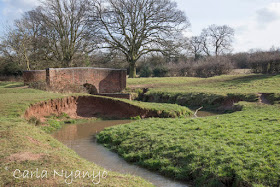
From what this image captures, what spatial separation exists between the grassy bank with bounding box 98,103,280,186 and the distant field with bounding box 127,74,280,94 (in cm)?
1298

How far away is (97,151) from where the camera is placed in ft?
32.2

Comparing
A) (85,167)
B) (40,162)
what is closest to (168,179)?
(85,167)

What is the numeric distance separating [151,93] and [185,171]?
750 inches

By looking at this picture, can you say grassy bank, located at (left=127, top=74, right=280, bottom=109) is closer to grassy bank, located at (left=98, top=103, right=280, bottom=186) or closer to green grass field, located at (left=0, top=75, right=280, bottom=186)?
grassy bank, located at (left=98, top=103, right=280, bottom=186)

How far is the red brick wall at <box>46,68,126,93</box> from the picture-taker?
21.2 metres

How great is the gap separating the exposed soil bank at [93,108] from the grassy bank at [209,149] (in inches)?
206

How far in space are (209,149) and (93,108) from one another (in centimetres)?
1108

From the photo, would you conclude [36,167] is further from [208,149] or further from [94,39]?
[94,39]

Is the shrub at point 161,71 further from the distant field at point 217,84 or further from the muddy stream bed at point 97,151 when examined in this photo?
the muddy stream bed at point 97,151

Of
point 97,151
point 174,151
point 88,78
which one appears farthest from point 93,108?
point 174,151

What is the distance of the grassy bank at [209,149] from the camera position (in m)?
6.30

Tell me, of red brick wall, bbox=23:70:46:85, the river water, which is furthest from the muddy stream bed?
red brick wall, bbox=23:70:46:85

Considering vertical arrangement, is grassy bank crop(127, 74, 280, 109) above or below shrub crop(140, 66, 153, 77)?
below

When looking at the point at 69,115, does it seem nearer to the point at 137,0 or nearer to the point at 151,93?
the point at 151,93
